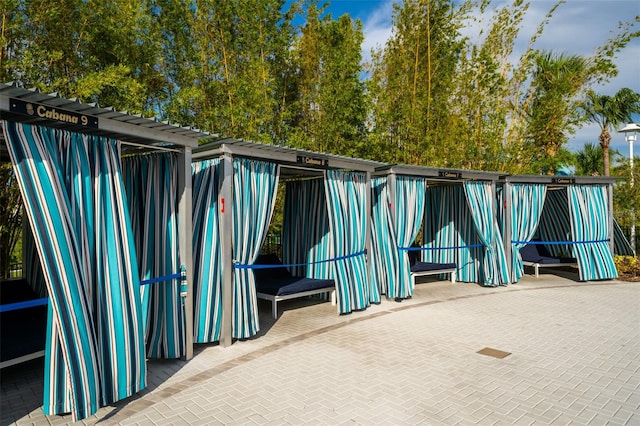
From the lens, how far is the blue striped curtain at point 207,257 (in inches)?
180

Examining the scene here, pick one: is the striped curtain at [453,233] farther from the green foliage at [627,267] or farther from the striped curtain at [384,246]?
the green foliage at [627,267]

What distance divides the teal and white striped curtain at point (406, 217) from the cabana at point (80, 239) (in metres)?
4.35

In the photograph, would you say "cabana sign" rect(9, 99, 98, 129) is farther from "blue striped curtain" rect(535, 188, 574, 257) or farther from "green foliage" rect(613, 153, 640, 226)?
"green foliage" rect(613, 153, 640, 226)

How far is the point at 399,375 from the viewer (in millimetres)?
3809

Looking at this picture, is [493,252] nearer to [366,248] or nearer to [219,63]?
[366,248]

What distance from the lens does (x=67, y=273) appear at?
296 cm

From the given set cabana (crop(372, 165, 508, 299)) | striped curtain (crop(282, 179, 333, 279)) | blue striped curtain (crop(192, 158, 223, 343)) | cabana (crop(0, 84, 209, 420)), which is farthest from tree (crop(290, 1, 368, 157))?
cabana (crop(0, 84, 209, 420))

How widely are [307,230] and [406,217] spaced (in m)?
1.76

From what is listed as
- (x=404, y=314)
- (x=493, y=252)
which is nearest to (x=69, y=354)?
(x=404, y=314)

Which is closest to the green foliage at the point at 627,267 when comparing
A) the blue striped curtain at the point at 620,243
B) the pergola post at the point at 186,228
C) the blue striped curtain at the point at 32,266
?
the blue striped curtain at the point at 620,243

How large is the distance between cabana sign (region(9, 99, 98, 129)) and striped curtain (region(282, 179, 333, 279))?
402 cm

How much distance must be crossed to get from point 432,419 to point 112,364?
8.13 feet

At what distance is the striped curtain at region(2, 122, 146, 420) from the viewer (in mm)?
2881

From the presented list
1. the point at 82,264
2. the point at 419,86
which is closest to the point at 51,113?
the point at 82,264
